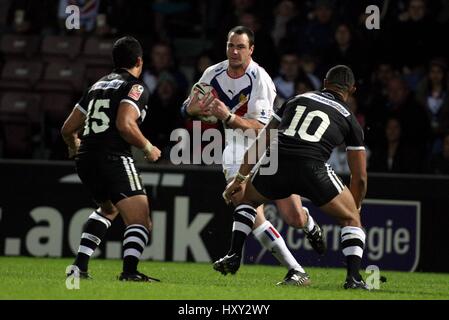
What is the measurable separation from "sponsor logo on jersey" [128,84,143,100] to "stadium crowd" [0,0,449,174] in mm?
5561

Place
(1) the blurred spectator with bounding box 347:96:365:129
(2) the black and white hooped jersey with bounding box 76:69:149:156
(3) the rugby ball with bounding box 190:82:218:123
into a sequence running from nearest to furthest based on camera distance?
(2) the black and white hooped jersey with bounding box 76:69:149:156, (3) the rugby ball with bounding box 190:82:218:123, (1) the blurred spectator with bounding box 347:96:365:129

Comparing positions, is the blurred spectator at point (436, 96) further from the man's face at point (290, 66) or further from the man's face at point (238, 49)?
the man's face at point (238, 49)

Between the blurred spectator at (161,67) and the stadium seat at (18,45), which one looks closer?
the blurred spectator at (161,67)

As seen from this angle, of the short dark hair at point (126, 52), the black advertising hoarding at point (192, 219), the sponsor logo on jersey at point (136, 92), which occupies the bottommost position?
the black advertising hoarding at point (192, 219)

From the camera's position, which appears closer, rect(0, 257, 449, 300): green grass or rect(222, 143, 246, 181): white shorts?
rect(0, 257, 449, 300): green grass

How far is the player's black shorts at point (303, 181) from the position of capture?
9.48 m

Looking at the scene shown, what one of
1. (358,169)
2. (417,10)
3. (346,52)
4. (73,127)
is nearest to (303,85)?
(346,52)

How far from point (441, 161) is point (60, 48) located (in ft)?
20.6

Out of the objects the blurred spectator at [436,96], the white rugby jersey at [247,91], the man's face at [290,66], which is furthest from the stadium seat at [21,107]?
the white rugby jersey at [247,91]

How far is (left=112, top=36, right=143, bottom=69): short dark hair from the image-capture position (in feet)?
32.2

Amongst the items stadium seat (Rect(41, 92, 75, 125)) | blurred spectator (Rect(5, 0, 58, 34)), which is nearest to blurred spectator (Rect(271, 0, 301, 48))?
stadium seat (Rect(41, 92, 75, 125))

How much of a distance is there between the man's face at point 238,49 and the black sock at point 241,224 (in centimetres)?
146

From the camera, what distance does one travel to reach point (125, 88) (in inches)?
383

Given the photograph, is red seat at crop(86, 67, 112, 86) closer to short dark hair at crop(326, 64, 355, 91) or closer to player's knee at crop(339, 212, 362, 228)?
short dark hair at crop(326, 64, 355, 91)
